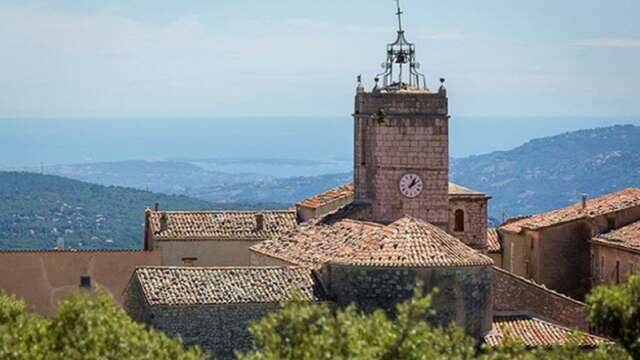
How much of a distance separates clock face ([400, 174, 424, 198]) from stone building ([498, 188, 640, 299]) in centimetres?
658

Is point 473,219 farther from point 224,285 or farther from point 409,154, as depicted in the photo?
point 224,285

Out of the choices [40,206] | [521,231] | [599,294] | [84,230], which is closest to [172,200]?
[84,230]

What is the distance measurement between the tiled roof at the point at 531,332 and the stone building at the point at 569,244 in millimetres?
10055

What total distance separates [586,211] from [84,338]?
3013 centimetres

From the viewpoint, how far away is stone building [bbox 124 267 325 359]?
36.4m

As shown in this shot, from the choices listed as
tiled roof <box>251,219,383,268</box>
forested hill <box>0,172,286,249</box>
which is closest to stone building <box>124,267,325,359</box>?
tiled roof <box>251,219,383,268</box>

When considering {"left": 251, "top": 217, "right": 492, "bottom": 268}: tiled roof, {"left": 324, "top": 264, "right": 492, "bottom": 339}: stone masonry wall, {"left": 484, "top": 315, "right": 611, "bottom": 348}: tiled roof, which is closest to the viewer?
{"left": 324, "top": 264, "right": 492, "bottom": 339}: stone masonry wall

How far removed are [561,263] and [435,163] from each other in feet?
24.3

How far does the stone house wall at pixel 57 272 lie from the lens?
158 ft

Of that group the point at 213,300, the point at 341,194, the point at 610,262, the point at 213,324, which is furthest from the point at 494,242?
the point at 213,324

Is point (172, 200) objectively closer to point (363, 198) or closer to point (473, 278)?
point (363, 198)

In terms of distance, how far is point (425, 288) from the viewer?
37.1m

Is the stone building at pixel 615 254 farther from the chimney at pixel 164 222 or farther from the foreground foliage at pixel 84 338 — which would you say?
A: the foreground foliage at pixel 84 338

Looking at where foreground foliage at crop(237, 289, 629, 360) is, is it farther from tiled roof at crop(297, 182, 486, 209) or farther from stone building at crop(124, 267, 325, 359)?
tiled roof at crop(297, 182, 486, 209)
